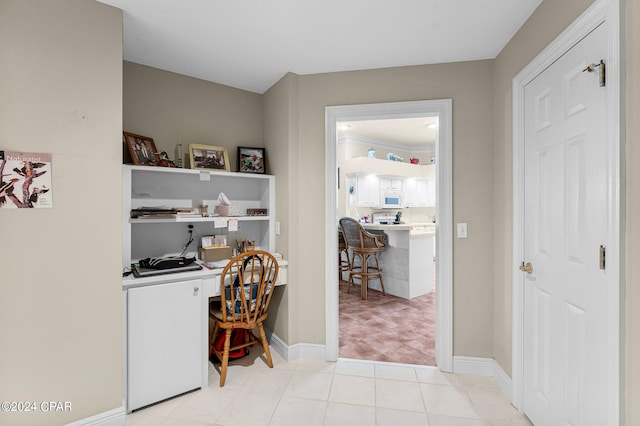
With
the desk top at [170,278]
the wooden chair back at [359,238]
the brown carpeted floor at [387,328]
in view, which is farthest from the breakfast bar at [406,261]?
the desk top at [170,278]

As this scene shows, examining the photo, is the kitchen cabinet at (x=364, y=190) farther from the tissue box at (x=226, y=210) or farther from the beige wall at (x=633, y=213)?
the beige wall at (x=633, y=213)

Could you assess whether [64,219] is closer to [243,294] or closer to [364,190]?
[243,294]

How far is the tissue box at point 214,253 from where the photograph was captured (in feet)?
8.26

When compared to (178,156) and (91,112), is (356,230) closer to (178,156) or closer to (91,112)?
(178,156)

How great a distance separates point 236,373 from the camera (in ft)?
7.65

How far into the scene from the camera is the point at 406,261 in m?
4.13

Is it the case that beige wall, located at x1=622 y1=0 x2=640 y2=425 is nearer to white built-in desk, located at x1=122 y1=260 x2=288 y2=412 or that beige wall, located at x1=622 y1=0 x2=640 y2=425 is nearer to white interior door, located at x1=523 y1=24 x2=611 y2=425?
white interior door, located at x1=523 y1=24 x2=611 y2=425

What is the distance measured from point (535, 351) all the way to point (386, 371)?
3.53 feet

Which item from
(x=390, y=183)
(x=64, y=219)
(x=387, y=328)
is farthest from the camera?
(x=390, y=183)

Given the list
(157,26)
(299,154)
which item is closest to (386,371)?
(299,154)

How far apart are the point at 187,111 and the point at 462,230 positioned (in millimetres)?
2555

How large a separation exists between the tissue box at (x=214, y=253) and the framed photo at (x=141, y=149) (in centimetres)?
81

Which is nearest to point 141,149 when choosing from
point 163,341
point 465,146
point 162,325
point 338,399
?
point 162,325

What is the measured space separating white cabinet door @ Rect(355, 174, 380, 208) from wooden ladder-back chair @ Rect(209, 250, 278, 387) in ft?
11.9
